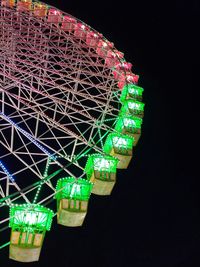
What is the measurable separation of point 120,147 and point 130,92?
349 centimetres

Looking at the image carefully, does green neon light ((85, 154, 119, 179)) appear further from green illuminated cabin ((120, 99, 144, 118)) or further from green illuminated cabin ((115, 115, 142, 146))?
green illuminated cabin ((120, 99, 144, 118))

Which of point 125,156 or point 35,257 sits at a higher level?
point 125,156

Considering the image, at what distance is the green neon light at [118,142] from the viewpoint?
1294cm

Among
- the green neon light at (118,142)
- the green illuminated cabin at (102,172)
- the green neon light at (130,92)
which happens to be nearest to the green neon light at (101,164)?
the green illuminated cabin at (102,172)

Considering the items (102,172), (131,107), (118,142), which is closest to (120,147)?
(118,142)

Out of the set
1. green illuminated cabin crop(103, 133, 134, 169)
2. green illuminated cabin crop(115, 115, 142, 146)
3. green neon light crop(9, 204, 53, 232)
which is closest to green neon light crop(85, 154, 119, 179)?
green illuminated cabin crop(103, 133, 134, 169)

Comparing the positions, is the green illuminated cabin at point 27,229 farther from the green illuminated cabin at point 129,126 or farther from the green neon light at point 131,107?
the green neon light at point 131,107

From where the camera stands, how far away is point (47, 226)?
9703 millimetres

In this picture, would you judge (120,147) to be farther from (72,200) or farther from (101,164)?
(72,200)

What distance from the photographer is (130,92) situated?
15.8m

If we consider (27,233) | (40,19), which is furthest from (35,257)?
(40,19)

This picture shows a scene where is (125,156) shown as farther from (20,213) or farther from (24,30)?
(24,30)

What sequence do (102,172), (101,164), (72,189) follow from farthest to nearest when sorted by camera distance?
(101,164) < (102,172) < (72,189)

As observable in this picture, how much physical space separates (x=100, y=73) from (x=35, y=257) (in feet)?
27.3
